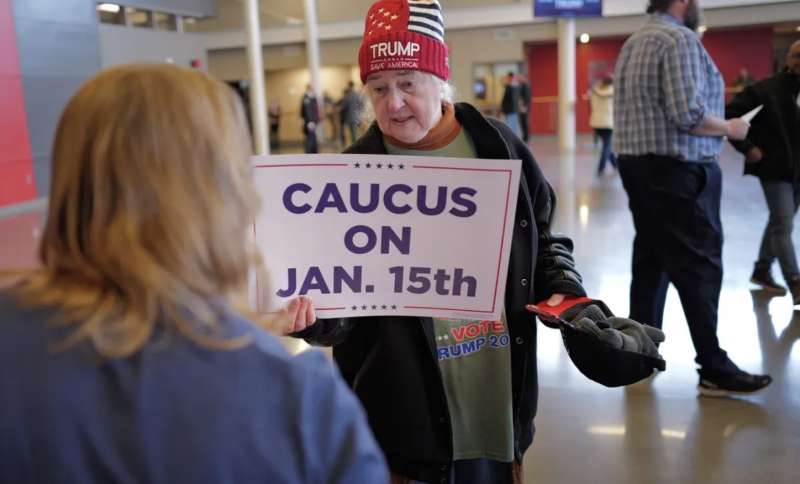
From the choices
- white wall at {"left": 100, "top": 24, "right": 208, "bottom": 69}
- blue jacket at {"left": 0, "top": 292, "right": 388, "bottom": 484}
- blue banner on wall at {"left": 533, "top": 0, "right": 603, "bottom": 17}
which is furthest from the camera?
blue banner on wall at {"left": 533, "top": 0, "right": 603, "bottom": 17}

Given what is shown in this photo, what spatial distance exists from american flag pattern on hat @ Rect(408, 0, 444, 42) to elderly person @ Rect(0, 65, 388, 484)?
0.90 meters

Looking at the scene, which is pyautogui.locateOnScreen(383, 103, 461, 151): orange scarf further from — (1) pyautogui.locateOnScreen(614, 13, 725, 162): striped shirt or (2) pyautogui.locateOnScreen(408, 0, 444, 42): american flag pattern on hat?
(1) pyautogui.locateOnScreen(614, 13, 725, 162): striped shirt

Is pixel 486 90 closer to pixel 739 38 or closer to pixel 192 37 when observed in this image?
pixel 739 38

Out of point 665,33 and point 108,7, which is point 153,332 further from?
point 108,7

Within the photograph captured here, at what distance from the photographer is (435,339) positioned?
1552 millimetres

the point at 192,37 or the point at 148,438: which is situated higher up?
the point at 192,37

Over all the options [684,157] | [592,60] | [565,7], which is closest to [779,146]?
[684,157]

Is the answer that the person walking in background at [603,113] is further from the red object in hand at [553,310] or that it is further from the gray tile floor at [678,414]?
the red object in hand at [553,310]

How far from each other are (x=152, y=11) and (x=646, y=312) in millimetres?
14157

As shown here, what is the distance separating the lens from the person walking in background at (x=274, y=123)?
21.4m

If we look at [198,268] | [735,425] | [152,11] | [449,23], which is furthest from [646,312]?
[449,23]

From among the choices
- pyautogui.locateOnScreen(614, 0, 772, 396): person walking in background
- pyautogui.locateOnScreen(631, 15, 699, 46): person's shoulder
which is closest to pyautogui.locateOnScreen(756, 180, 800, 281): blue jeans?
pyautogui.locateOnScreen(614, 0, 772, 396): person walking in background

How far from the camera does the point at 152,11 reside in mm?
14789

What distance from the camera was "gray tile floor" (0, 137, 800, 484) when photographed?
2.60 meters
